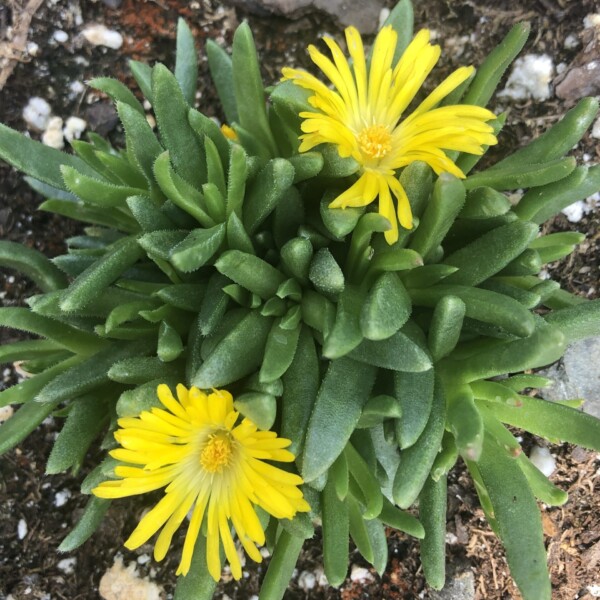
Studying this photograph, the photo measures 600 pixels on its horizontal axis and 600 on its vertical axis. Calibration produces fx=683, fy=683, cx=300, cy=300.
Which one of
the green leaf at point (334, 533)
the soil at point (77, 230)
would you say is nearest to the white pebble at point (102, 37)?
the soil at point (77, 230)

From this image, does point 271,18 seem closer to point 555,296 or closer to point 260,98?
point 260,98

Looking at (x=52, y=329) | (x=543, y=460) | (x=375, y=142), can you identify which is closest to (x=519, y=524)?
(x=543, y=460)

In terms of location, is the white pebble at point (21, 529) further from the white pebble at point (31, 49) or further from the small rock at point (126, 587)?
the white pebble at point (31, 49)

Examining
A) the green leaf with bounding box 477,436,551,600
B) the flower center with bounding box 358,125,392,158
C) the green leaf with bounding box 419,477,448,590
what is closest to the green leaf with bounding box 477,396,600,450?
the green leaf with bounding box 477,436,551,600

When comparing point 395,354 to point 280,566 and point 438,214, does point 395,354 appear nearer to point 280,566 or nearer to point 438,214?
point 438,214

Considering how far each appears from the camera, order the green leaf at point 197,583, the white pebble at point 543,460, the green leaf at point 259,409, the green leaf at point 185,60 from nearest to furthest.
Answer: the green leaf at point 259,409 < the green leaf at point 197,583 < the green leaf at point 185,60 < the white pebble at point 543,460

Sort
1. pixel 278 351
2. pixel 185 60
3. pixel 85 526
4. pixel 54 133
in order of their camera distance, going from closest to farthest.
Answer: pixel 278 351 < pixel 85 526 < pixel 185 60 < pixel 54 133

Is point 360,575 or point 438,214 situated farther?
point 360,575

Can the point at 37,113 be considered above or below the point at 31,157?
above
